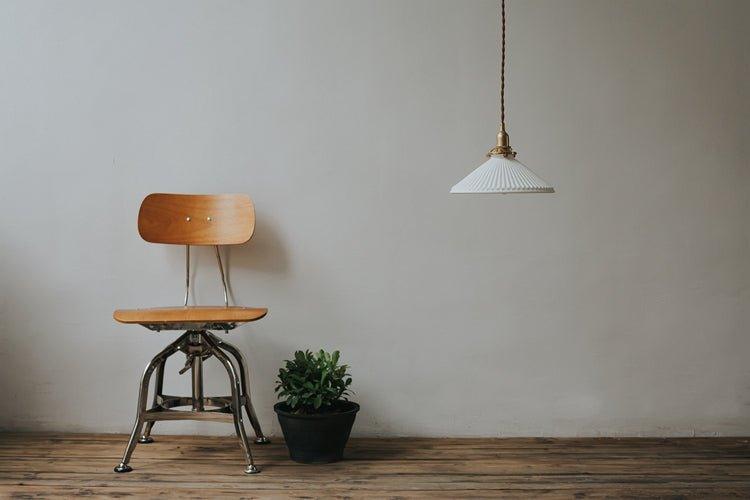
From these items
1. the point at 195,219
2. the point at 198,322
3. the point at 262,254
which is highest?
the point at 195,219

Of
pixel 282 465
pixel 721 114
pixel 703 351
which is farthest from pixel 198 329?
pixel 721 114

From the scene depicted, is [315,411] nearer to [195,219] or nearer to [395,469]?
[395,469]

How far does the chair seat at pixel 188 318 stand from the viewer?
9.32 feet

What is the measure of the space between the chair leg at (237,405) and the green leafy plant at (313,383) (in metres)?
0.19

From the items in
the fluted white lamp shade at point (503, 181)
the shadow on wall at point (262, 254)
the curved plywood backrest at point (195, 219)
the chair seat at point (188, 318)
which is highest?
the fluted white lamp shade at point (503, 181)

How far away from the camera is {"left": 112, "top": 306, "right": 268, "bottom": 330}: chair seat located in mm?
2840

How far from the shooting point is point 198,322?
9.41 ft

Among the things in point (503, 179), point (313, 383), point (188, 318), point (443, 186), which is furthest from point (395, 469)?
point (503, 179)

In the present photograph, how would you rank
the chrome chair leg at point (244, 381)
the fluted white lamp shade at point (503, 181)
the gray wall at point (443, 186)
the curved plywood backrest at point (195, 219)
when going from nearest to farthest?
the fluted white lamp shade at point (503, 181) → the chrome chair leg at point (244, 381) → the curved plywood backrest at point (195, 219) → the gray wall at point (443, 186)

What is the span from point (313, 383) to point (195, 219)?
870 mm

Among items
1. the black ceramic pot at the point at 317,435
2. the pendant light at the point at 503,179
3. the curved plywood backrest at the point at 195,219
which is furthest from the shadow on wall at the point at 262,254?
the pendant light at the point at 503,179

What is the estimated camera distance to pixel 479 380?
349cm

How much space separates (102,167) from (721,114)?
2.74 metres

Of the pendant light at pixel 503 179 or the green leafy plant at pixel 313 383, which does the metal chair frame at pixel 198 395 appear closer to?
the green leafy plant at pixel 313 383
